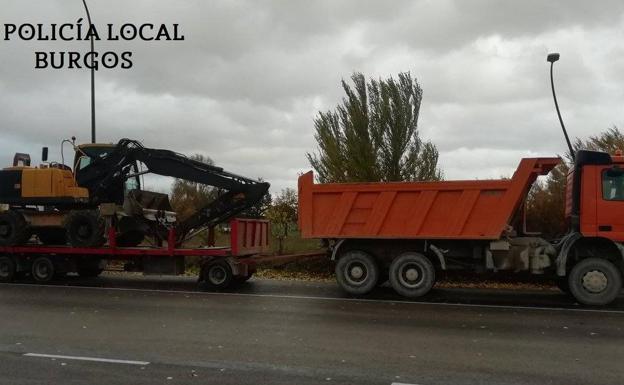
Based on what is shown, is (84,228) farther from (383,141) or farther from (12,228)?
(383,141)

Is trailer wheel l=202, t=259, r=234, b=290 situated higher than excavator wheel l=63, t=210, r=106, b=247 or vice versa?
excavator wheel l=63, t=210, r=106, b=247

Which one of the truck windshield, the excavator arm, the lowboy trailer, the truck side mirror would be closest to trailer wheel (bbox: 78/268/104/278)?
the lowboy trailer

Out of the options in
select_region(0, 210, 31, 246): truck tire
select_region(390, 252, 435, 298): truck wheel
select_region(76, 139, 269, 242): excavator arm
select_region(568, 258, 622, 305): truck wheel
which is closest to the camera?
select_region(568, 258, 622, 305): truck wheel

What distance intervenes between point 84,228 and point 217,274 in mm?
3580

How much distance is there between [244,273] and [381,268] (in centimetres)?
315

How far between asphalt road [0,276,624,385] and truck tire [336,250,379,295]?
1.51 ft

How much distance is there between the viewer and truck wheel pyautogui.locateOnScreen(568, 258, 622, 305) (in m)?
11.4

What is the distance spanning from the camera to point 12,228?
14984mm

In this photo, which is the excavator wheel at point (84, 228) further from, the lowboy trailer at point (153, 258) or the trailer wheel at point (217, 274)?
the trailer wheel at point (217, 274)

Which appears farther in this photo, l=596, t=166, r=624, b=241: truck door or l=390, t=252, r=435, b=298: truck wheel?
l=390, t=252, r=435, b=298: truck wheel

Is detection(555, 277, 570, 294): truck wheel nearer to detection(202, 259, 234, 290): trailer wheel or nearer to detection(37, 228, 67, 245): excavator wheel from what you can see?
detection(202, 259, 234, 290): trailer wheel

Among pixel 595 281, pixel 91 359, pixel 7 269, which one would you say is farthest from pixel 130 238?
pixel 595 281

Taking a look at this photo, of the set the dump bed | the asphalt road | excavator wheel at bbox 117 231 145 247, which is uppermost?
the dump bed

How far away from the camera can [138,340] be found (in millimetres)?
8008
